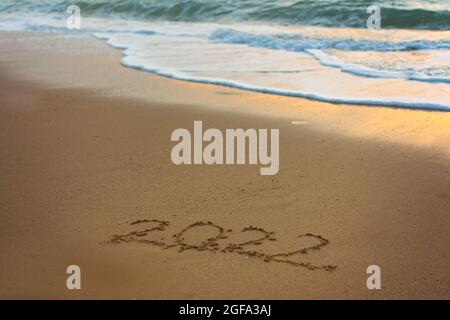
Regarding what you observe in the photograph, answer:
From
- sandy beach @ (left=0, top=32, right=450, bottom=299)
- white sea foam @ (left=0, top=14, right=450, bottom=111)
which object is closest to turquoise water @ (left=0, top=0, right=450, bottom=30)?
white sea foam @ (left=0, top=14, right=450, bottom=111)

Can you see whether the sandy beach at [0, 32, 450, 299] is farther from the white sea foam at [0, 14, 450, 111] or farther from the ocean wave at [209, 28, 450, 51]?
the ocean wave at [209, 28, 450, 51]

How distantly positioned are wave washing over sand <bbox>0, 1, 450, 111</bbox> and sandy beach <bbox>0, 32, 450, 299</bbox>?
0.75 m

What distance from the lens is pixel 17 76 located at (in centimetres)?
684

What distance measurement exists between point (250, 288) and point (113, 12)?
1356cm

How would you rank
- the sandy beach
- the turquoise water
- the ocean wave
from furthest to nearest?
the turquoise water < the ocean wave < the sandy beach

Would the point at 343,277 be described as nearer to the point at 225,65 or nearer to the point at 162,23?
the point at 225,65

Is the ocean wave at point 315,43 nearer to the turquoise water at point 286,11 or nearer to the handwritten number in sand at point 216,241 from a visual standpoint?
the turquoise water at point 286,11

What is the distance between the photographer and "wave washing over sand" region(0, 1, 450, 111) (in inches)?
240

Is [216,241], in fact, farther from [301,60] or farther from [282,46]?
[282,46]

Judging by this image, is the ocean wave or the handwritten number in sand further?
the ocean wave

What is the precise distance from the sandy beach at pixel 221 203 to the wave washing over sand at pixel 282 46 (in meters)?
0.75

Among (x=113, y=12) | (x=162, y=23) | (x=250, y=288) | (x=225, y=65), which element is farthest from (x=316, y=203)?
(x=113, y=12)

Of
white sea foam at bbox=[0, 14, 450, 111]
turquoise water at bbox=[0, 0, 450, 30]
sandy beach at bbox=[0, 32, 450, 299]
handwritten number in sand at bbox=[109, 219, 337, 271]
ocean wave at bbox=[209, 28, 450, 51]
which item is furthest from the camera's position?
turquoise water at bbox=[0, 0, 450, 30]

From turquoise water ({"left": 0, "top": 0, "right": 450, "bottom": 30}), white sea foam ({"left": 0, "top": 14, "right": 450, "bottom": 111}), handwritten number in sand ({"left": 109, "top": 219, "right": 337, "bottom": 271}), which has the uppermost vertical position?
turquoise water ({"left": 0, "top": 0, "right": 450, "bottom": 30})
